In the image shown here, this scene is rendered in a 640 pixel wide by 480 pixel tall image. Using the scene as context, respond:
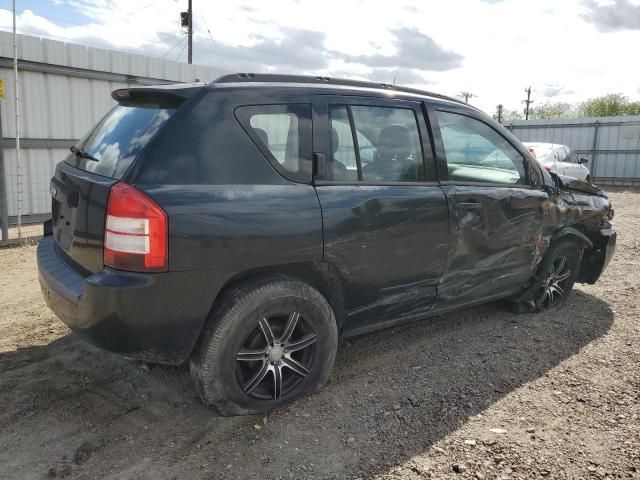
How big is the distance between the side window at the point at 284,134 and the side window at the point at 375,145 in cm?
19

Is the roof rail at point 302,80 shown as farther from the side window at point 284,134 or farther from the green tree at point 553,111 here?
the green tree at point 553,111

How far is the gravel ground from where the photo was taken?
100 inches

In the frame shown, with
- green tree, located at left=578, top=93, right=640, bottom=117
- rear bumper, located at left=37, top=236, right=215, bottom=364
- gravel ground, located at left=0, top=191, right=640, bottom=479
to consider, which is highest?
green tree, located at left=578, top=93, right=640, bottom=117

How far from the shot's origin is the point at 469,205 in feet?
12.0

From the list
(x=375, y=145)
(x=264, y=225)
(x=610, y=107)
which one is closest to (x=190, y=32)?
(x=375, y=145)

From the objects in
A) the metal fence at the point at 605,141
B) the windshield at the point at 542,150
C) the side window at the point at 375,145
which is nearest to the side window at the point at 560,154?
the windshield at the point at 542,150

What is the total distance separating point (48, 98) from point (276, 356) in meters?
7.33

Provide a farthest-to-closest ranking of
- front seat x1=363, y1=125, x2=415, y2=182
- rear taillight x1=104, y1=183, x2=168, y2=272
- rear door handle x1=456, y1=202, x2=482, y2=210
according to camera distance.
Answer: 1. rear door handle x1=456, y1=202, x2=482, y2=210
2. front seat x1=363, y1=125, x2=415, y2=182
3. rear taillight x1=104, y1=183, x2=168, y2=272

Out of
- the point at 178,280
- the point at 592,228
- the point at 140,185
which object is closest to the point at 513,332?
the point at 592,228

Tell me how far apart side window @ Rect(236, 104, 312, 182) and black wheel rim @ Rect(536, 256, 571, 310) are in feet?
9.03

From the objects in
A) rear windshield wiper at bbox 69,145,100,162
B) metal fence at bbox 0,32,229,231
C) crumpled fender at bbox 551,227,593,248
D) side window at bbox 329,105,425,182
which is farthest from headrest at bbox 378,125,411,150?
metal fence at bbox 0,32,229,231

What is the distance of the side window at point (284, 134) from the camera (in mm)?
2805

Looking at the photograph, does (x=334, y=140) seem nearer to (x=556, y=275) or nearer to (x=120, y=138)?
(x=120, y=138)

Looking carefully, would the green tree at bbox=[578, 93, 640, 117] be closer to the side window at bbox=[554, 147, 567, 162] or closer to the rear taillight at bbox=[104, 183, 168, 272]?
the side window at bbox=[554, 147, 567, 162]
